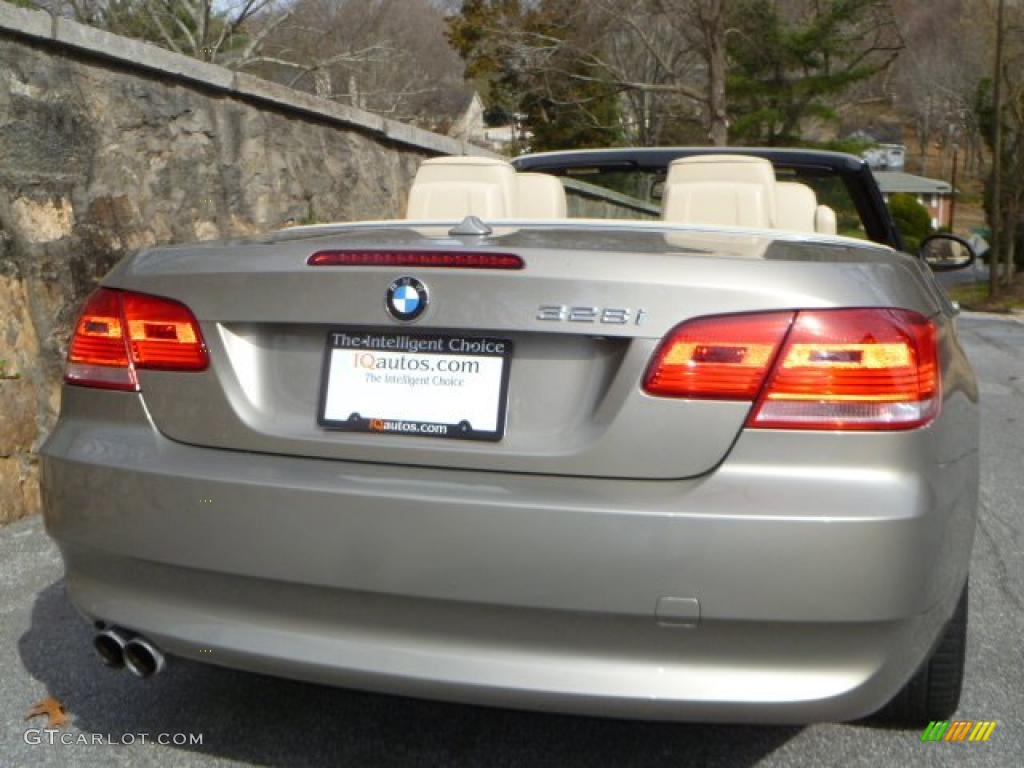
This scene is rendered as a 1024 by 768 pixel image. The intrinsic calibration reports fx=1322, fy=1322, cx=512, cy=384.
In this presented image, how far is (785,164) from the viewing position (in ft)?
17.9

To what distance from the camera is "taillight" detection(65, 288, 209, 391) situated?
9.15 feet

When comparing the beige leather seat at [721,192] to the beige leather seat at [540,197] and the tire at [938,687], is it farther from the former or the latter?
the tire at [938,687]

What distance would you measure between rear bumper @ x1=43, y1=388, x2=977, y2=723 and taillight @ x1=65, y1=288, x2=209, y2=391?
10.0 inches

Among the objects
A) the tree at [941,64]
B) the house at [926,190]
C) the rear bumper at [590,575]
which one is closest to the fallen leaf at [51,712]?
the rear bumper at [590,575]

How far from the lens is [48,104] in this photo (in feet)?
19.8

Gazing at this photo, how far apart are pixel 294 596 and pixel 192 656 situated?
30 centimetres

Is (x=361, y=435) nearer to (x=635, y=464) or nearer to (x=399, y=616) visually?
(x=399, y=616)

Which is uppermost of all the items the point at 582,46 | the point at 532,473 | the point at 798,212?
the point at 582,46

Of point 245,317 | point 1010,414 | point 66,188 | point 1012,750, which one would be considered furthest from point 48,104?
point 1010,414

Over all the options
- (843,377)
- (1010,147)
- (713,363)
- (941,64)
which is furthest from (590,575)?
(941,64)

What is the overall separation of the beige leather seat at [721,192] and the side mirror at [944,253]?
0.60 meters

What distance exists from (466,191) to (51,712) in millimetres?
2233

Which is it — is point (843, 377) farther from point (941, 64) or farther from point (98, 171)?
point (941, 64)

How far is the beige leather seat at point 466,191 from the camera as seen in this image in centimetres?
465
